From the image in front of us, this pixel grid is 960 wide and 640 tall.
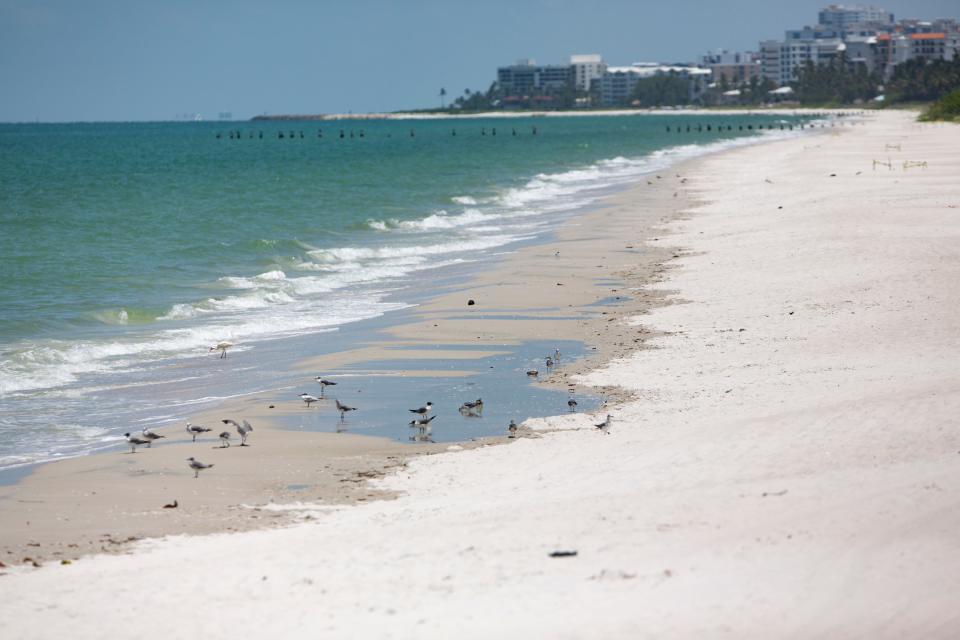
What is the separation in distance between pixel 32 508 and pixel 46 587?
232 centimetres

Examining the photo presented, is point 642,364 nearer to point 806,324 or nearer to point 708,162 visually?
point 806,324

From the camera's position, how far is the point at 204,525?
381 inches

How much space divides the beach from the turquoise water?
6.55 feet

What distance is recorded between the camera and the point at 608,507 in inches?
360

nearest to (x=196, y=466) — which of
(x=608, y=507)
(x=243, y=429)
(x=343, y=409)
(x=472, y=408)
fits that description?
(x=243, y=429)

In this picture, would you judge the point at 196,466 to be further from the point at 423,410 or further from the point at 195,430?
the point at 423,410

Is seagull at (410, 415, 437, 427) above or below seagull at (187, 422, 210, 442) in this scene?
below

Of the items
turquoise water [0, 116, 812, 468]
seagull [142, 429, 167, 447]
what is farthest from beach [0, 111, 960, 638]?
turquoise water [0, 116, 812, 468]

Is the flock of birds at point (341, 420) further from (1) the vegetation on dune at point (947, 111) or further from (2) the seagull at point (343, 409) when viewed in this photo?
(1) the vegetation on dune at point (947, 111)

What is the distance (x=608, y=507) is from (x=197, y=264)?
22261 millimetres

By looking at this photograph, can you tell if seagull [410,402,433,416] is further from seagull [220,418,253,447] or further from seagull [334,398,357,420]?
seagull [220,418,253,447]

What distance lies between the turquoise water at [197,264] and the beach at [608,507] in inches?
78.6

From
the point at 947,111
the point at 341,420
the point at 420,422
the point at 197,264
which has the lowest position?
the point at 341,420

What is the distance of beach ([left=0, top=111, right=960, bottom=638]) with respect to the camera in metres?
7.37
